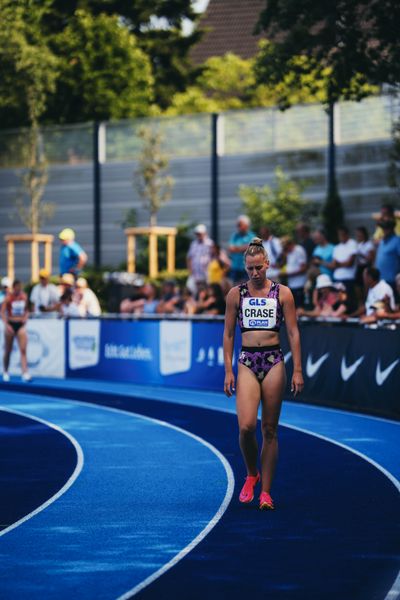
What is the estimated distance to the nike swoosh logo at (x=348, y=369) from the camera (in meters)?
19.4

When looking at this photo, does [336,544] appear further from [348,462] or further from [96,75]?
[96,75]

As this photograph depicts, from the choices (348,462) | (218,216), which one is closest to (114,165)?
(218,216)

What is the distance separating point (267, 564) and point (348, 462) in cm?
531

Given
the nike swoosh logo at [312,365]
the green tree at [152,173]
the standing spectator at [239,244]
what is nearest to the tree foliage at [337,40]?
the standing spectator at [239,244]

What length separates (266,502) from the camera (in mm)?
10445

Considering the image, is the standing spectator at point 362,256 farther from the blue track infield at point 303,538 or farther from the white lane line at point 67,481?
the blue track infield at point 303,538

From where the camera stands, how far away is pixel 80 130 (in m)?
42.1

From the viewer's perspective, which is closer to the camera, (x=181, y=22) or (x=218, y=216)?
(x=218, y=216)

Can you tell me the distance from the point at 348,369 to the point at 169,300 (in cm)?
769

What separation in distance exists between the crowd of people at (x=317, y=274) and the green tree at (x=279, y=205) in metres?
9.03

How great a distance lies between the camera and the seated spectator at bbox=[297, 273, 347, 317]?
68.3 ft

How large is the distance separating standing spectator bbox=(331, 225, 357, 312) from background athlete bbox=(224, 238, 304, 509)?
445 inches

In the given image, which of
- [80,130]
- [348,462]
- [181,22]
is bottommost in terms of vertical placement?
[348,462]

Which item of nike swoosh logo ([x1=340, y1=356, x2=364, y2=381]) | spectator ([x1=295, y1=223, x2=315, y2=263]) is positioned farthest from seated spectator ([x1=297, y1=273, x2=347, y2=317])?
spectator ([x1=295, y1=223, x2=315, y2=263])
